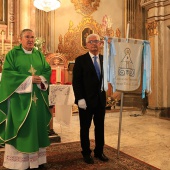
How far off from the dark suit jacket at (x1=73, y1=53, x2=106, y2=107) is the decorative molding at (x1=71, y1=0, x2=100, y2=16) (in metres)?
7.20

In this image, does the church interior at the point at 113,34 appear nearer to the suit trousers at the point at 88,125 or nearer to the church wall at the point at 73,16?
the church wall at the point at 73,16

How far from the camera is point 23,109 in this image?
3291 millimetres

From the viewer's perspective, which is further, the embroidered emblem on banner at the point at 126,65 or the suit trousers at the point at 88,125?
the embroidered emblem on banner at the point at 126,65

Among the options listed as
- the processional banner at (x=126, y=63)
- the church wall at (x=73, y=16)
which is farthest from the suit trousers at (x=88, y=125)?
the church wall at (x=73, y=16)

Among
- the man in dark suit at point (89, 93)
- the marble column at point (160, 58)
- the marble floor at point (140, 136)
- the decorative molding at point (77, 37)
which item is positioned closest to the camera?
the man in dark suit at point (89, 93)

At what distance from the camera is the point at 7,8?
8.30m

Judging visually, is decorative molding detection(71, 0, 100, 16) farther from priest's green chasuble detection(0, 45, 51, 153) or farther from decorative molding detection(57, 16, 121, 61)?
priest's green chasuble detection(0, 45, 51, 153)

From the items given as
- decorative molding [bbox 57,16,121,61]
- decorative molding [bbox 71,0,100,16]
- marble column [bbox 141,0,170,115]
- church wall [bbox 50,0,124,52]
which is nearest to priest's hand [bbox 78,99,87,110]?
marble column [bbox 141,0,170,115]

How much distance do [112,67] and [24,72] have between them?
1191 mm

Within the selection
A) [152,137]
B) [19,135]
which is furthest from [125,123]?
[19,135]

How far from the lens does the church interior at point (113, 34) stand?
5.05 m

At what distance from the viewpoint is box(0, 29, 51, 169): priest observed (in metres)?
3.24

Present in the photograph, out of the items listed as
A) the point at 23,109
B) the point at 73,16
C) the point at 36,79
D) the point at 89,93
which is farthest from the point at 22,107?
the point at 73,16

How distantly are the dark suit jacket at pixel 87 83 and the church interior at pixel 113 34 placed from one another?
925 millimetres
